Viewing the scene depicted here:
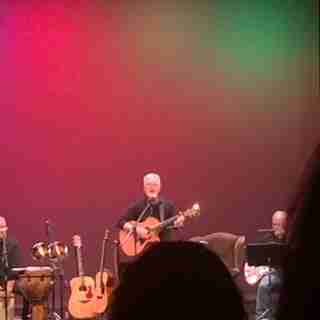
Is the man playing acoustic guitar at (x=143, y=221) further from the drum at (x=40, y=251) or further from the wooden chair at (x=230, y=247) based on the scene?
the drum at (x=40, y=251)

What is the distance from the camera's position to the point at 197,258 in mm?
1023

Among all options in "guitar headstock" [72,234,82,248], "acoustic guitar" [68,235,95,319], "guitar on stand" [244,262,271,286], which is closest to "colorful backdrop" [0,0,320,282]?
"guitar headstock" [72,234,82,248]

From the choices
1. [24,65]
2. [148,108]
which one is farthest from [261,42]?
[24,65]

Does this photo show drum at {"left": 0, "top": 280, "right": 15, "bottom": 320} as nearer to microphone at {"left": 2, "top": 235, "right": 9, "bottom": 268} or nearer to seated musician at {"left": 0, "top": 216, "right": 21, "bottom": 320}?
seated musician at {"left": 0, "top": 216, "right": 21, "bottom": 320}

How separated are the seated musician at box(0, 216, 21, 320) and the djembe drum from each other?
0.46 feet

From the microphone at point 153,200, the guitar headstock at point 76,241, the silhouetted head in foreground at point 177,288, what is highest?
the silhouetted head in foreground at point 177,288

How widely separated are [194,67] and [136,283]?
9573 mm

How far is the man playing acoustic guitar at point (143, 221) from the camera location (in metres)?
8.90

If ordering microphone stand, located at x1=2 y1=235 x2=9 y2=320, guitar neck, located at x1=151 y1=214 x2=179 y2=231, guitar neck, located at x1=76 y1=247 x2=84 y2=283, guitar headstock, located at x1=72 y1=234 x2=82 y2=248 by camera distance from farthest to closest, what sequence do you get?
guitar headstock, located at x1=72 y1=234 x2=82 y2=248, guitar neck, located at x1=76 y1=247 x2=84 y2=283, guitar neck, located at x1=151 y1=214 x2=179 y2=231, microphone stand, located at x1=2 y1=235 x2=9 y2=320

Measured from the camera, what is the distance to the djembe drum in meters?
8.18

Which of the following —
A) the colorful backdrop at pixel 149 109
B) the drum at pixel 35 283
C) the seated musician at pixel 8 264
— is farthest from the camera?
the colorful backdrop at pixel 149 109

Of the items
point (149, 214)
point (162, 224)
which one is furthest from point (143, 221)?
point (162, 224)

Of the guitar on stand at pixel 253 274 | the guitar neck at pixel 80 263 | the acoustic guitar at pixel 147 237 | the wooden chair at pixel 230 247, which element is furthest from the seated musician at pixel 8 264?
the guitar on stand at pixel 253 274

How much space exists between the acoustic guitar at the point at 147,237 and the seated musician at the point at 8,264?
1139 millimetres
